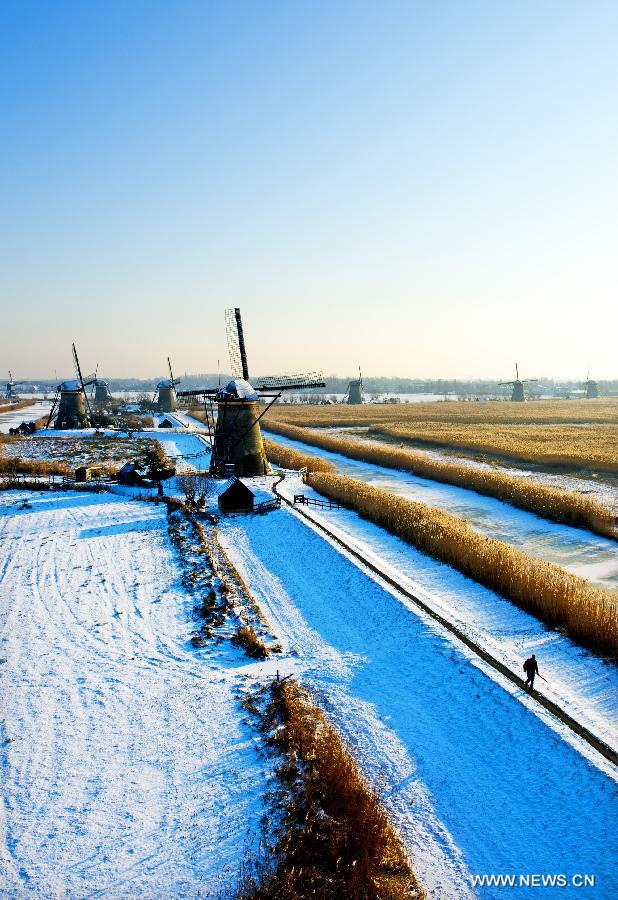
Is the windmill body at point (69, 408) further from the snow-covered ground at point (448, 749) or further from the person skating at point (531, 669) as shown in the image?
the person skating at point (531, 669)

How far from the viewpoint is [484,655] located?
11039mm

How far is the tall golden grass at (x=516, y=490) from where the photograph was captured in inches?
875

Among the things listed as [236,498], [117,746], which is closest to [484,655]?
[117,746]

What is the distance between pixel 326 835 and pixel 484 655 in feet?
18.2

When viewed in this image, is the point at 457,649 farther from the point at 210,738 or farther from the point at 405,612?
the point at 210,738

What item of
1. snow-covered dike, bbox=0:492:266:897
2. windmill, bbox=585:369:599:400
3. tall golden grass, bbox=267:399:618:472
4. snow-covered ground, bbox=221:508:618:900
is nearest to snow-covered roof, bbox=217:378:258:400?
snow-covered dike, bbox=0:492:266:897

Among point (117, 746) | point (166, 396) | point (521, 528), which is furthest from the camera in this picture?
point (166, 396)

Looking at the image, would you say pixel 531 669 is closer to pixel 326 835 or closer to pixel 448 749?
pixel 448 749

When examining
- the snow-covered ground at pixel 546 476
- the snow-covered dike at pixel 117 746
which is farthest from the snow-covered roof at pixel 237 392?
the snow-covered ground at pixel 546 476

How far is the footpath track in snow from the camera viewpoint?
8414 mm

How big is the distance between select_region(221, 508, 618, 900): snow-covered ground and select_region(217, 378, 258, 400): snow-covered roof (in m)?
15.0

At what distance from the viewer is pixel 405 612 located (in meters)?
13.1

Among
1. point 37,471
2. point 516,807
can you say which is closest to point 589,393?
point 37,471

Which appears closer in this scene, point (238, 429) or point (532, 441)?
point (238, 429)
